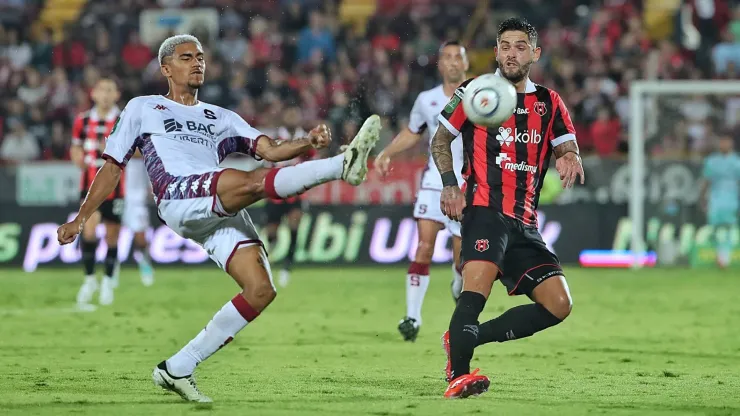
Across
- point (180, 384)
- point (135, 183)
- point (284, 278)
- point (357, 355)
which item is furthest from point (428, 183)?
point (135, 183)

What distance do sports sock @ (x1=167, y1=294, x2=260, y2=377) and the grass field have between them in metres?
0.25

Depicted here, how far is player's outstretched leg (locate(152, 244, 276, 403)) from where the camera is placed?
308 inches

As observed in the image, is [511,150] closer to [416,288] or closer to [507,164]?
[507,164]

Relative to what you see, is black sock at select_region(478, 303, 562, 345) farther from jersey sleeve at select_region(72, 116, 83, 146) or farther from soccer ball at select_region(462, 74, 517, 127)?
jersey sleeve at select_region(72, 116, 83, 146)

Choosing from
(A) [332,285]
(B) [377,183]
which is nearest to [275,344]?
(A) [332,285]

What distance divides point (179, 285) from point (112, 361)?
822 cm

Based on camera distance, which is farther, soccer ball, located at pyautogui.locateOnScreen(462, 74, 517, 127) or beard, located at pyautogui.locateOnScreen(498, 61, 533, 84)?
beard, located at pyautogui.locateOnScreen(498, 61, 533, 84)

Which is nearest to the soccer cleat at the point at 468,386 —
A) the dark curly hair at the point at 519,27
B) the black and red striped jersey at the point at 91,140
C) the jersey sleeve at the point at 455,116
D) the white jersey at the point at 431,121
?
the jersey sleeve at the point at 455,116

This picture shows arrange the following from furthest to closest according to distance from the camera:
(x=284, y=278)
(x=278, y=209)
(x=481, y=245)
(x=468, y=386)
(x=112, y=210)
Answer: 1. (x=278, y=209)
2. (x=284, y=278)
3. (x=112, y=210)
4. (x=481, y=245)
5. (x=468, y=386)

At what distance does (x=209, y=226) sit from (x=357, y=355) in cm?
303

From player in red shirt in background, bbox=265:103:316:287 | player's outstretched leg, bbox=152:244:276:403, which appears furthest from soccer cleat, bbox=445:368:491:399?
player in red shirt in background, bbox=265:103:316:287

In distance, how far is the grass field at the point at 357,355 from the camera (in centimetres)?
777

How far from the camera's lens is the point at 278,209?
19984 mm

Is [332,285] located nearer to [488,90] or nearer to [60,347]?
[60,347]
